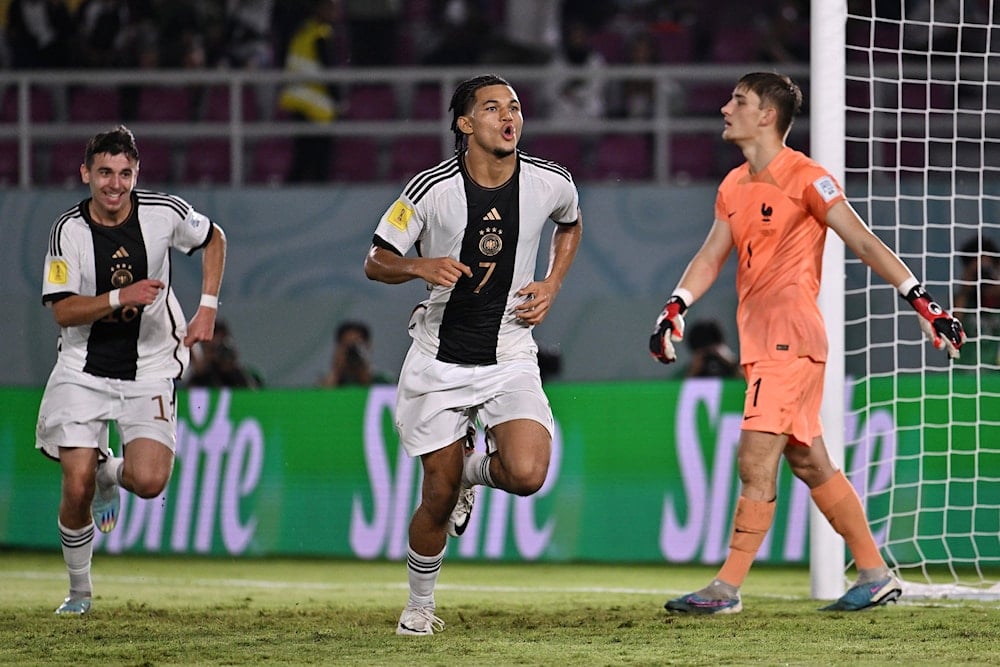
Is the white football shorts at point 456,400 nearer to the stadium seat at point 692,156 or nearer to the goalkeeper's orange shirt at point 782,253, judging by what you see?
the goalkeeper's orange shirt at point 782,253

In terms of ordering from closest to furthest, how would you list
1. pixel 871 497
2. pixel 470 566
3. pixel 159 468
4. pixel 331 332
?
pixel 159 468, pixel 871 497, pixel 470 566, pixel 331 332

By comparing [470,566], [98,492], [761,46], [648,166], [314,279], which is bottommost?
[470,566]

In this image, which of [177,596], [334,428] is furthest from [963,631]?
[334,428]

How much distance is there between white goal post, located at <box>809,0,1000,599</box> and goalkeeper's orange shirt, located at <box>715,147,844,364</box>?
593 mm

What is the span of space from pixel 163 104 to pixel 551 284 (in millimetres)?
9191

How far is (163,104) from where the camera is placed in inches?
565

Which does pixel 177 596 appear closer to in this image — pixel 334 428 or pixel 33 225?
pixel 334 428

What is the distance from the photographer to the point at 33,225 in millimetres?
13047

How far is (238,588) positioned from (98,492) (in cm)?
126

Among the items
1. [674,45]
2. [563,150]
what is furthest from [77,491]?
[674,45]

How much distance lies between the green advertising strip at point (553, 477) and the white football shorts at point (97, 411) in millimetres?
3049

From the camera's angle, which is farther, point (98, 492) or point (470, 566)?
point (470, 566)

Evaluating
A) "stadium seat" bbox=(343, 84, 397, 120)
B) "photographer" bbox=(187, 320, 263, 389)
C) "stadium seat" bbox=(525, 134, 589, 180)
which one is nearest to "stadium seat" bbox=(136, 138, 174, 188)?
"stadium seat" bbox=(343, 84, 397, 120)

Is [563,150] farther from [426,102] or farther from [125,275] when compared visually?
[125,275]
